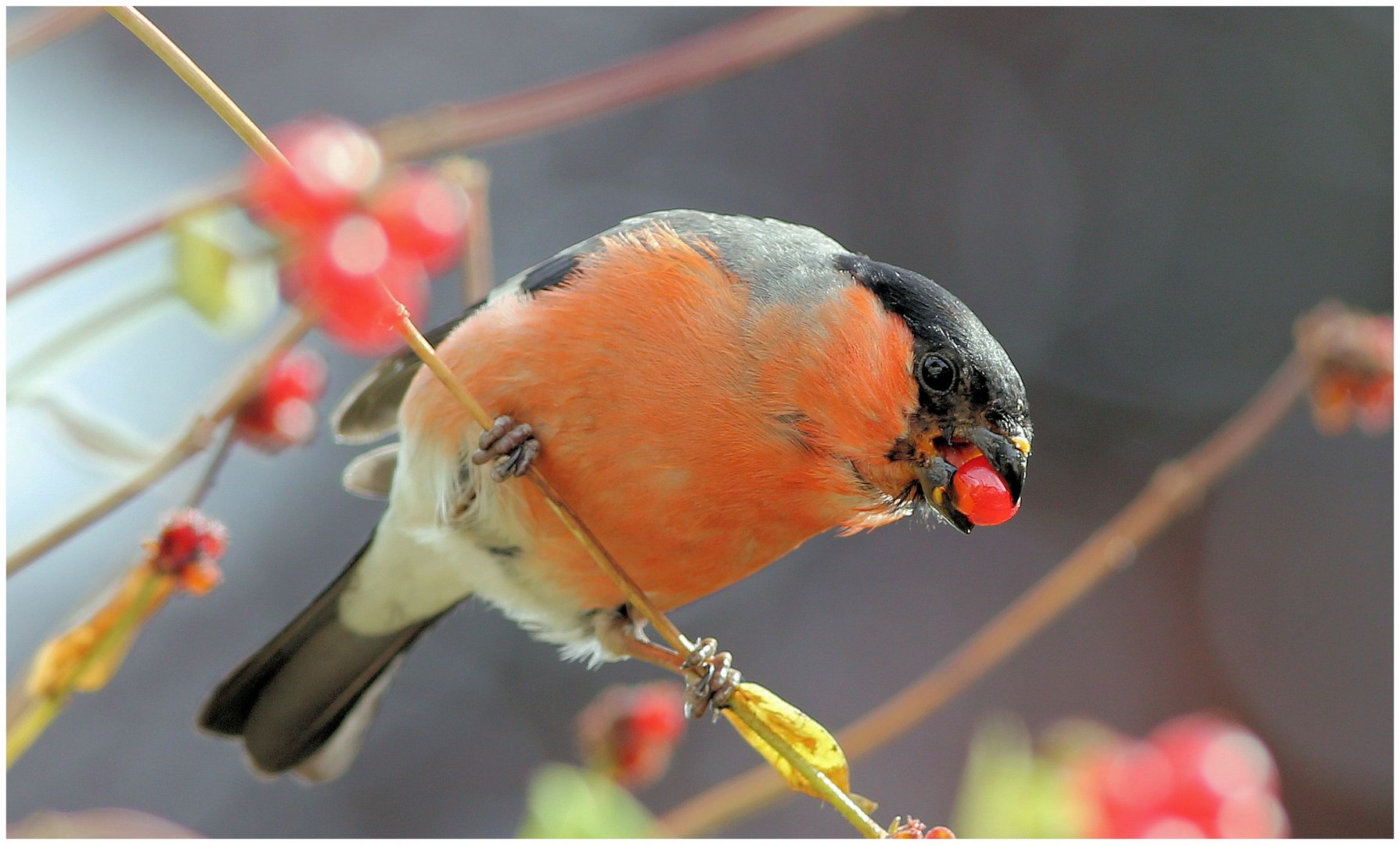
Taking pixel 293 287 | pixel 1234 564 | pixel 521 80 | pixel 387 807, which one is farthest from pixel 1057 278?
pixel 293 287

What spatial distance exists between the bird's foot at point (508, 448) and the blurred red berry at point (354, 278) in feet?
2.97

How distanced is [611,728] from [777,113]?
521 cm

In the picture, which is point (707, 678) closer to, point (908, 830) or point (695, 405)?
point (695, 405)

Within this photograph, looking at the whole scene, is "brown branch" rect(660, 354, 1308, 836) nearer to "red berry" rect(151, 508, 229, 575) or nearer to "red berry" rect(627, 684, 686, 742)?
"red berry" rect(627, 684, 686, 742)

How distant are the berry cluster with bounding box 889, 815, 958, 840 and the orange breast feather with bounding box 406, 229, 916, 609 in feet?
2.45

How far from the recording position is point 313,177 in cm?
136

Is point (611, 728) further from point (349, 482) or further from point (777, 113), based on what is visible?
point (777, 113)

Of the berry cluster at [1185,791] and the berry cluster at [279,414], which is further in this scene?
the berry cluster at [279,414]

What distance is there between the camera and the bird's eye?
2186 mm

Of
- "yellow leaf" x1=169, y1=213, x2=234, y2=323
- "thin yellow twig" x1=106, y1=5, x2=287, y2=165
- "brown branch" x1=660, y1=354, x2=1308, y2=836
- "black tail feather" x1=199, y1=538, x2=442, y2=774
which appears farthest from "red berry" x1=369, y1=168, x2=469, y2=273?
"black tail feather" x1=199, y1=538, x2=442, y2=774

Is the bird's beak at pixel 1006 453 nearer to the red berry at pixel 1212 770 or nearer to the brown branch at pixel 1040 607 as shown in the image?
the brown branch at pixel 1040 607

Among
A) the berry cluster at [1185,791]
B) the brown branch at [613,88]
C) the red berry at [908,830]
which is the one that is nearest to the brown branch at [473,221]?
the brown branch at [613,88]

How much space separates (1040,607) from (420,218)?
120 cm

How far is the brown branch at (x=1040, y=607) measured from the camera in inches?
68.2
